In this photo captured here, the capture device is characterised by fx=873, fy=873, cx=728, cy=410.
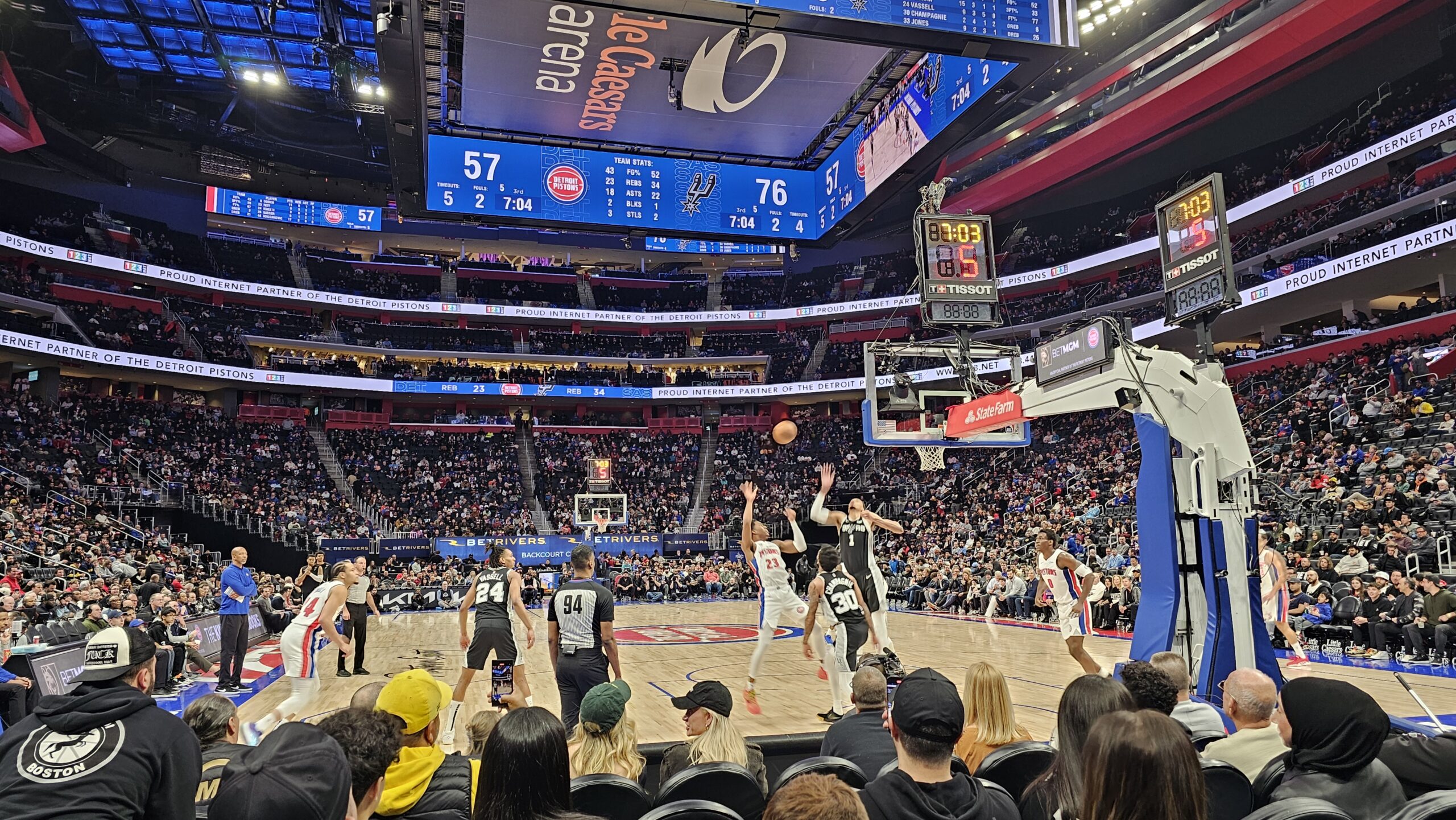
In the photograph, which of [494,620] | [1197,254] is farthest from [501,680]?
[1197,254]

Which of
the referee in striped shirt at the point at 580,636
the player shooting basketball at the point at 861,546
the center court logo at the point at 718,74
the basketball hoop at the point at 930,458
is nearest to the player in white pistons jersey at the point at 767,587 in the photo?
the player shooting basketball at the point at 861,546

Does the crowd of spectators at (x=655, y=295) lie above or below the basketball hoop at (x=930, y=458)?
above

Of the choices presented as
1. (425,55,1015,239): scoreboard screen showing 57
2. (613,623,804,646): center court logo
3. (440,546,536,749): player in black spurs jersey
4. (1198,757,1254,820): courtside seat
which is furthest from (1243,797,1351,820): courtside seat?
(613,623,804,646): center court logo

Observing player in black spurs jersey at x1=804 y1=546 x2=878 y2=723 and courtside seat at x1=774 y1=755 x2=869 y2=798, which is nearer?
courtside seat at x1=774 y1=755 x2=869 y2=798

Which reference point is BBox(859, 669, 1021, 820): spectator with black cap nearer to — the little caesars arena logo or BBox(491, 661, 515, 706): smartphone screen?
the little caesars arena logo

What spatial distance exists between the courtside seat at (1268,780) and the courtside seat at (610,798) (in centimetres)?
243

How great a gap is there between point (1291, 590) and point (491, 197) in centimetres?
1443

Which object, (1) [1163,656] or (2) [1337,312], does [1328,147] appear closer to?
(2) [1337,312]

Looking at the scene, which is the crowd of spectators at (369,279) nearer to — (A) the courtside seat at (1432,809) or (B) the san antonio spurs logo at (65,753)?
(B) the san antonio spurs logo at (65,753)

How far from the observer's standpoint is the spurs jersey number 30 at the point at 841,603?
8617 millimetres

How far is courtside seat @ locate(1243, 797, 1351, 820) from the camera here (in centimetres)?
244

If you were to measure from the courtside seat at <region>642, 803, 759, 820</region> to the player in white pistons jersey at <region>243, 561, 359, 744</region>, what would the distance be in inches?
268

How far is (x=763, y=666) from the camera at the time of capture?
44.1ft

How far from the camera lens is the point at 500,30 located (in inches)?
291
